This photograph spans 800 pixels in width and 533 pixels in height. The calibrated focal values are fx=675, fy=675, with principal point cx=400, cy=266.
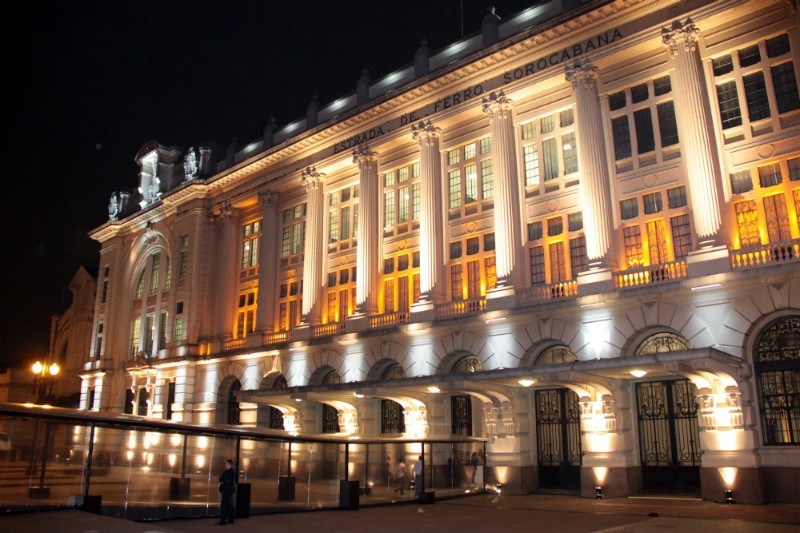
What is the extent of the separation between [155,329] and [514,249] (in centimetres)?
3126

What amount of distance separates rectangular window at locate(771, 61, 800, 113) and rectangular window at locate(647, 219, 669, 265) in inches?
236

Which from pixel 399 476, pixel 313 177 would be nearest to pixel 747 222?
pixel 399 476

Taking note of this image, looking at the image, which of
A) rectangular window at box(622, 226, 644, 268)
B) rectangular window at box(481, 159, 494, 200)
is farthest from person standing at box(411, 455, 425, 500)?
rectangular window at box(481, 159, 494, 200)

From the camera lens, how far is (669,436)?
1008 inches

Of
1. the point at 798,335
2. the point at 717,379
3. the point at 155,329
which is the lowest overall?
the point at 717,379

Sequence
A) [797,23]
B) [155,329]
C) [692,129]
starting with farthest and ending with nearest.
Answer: [155,329]
[692,129]
[797,23]

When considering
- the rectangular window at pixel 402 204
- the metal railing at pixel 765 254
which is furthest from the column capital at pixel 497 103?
the metal railing at pixel 765 254

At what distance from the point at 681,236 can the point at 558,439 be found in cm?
982

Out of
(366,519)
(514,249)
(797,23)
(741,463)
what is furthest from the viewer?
(514,249)

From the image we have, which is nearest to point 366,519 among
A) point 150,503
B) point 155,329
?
point 150,503

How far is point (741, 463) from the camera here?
883 inches

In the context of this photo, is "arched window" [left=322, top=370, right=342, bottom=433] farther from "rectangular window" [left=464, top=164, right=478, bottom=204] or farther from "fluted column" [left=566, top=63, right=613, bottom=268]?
"fluted column" [left=566, top=63, right=613, bottom=268]

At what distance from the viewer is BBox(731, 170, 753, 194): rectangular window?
83.1ft

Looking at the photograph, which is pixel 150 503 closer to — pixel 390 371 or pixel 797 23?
pixel 390 371
